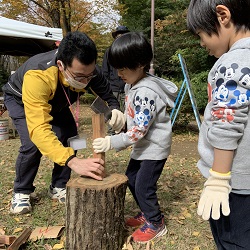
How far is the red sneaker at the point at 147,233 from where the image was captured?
2273 mm

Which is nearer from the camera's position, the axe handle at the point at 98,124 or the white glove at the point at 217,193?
the white glove at the point at 217,193

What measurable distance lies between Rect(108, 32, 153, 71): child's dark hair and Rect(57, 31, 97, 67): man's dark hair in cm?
14

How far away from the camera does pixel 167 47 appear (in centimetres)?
1474

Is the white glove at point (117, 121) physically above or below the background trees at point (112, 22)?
below

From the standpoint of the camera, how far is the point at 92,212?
6.46 ft

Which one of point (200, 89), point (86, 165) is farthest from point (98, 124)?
point (200, 89)

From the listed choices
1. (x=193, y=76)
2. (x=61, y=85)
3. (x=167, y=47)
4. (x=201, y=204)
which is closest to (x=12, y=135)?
(x=61, y=85)

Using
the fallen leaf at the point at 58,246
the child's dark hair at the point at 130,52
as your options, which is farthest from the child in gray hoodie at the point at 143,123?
the fallen leaf at the point at 58,246

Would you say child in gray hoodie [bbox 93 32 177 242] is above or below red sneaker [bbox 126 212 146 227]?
above

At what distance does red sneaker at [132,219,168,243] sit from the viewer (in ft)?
7.46

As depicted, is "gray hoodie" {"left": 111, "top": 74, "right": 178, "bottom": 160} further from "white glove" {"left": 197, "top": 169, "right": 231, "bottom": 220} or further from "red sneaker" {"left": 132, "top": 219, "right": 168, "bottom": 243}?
"white glove" {"left": 197, "top": 169, "right": 231, "bottom": 220}

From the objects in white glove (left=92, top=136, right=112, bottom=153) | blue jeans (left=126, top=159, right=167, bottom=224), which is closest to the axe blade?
white glove (left=92, top=136, right=112, bottom=153)

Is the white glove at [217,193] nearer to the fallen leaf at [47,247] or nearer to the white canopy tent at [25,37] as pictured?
the fallen leaf at [47,247]

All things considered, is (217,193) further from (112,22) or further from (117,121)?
(112,22)
